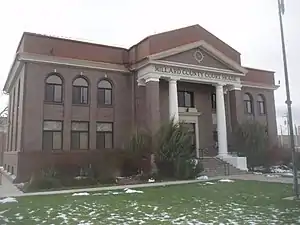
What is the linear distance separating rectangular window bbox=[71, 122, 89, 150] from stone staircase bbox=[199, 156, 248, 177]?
8.43 m

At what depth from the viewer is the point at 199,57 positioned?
86.8 feet

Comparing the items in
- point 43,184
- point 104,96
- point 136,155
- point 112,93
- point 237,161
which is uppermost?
point 112,93

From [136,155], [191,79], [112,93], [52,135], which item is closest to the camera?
[136,155]

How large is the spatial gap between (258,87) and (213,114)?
687cm

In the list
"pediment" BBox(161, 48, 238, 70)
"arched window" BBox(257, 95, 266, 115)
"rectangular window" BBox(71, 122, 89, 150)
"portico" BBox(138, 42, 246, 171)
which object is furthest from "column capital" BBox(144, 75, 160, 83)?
"arched window" BBox(257, 95, 266, 115)

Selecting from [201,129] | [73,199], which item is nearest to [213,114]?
[201,129]

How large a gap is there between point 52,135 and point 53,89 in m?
3.23

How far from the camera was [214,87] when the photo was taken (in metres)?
29.5

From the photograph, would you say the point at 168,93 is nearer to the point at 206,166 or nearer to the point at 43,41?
the point at 206,166

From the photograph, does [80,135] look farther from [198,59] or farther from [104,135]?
[198,59]

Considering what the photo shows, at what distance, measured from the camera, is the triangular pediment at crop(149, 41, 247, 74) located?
81.7 ft

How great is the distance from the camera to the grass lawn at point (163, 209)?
330 inches

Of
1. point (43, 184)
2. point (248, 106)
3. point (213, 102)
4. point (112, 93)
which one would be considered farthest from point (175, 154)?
point (248, 106)

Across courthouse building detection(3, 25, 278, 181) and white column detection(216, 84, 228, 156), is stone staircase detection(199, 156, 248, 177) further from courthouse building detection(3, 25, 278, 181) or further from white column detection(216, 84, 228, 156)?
white column detection(216, 84, 228, 156)
